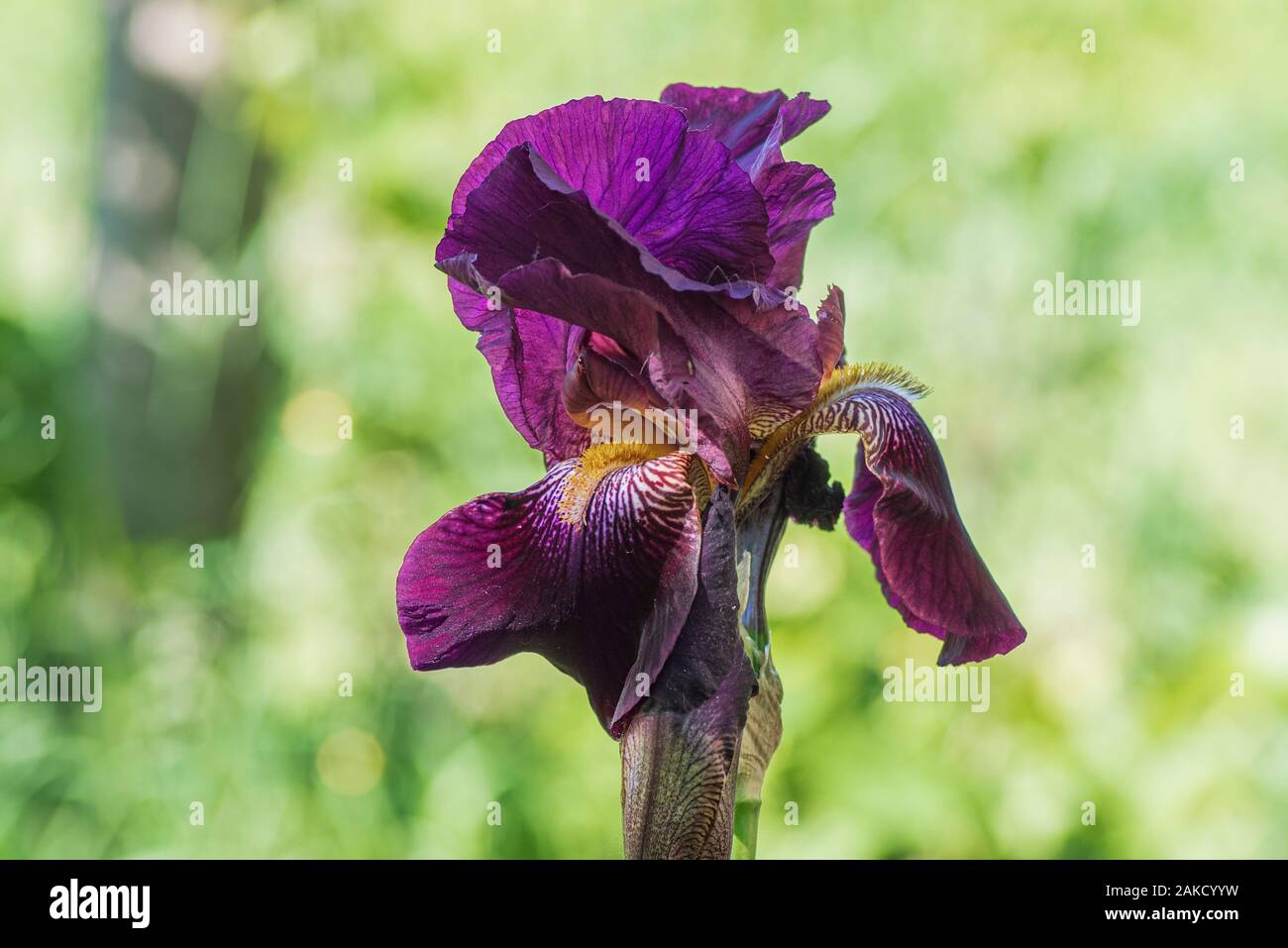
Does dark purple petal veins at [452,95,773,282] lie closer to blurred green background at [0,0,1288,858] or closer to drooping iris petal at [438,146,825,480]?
drooping iris petal at [438,146,825,480]

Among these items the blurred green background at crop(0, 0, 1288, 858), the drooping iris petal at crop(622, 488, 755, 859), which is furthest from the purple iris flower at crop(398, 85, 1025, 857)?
the blurred green background at crop(0, 0, 1288, 858)

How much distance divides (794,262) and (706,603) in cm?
31

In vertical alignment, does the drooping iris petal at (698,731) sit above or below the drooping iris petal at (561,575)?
below

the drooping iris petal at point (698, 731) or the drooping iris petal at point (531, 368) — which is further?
the drooping iris petal at point (531, 368)

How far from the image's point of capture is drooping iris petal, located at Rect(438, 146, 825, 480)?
72 cm

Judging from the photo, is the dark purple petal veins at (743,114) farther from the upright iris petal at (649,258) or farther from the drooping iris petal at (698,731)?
the drooping iris petal at (698,731)

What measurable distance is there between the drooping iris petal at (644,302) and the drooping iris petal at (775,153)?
9 cm

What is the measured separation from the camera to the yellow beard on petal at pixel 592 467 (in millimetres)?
766

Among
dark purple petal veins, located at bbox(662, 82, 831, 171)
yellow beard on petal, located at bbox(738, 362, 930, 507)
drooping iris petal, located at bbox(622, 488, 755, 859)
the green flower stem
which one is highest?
dark purple petal veins, located at bbox(662, 82, 831, 171)

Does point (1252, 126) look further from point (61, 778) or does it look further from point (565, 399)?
point (61, 778)

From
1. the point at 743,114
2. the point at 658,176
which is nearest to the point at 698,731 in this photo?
the point at 658,176

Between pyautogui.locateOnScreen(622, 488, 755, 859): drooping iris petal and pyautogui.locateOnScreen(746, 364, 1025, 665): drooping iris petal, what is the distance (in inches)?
4.2

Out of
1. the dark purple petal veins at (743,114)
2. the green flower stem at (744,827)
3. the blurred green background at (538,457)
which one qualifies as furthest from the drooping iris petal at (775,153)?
the blurred green background at (538,457)
